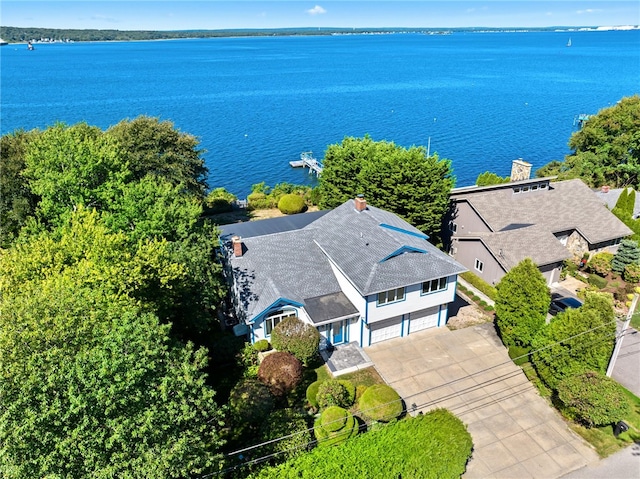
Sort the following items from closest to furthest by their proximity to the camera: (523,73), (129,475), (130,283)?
(129,475), (130,283), (523,73)

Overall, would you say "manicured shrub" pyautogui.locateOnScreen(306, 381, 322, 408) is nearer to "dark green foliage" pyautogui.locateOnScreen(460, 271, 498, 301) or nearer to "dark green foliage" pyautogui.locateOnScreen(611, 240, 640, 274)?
"dark green foliage" pyautogui.locateOnScreen(460, 271, 498, 301)

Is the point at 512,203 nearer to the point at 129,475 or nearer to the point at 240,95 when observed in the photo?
the point at 129,475

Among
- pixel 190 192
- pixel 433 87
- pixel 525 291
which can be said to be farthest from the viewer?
pixel 433 87

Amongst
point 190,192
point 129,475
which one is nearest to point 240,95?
point 190,192

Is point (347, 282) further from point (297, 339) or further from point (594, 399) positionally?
point (594, 399)

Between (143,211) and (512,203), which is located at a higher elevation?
(143,211)

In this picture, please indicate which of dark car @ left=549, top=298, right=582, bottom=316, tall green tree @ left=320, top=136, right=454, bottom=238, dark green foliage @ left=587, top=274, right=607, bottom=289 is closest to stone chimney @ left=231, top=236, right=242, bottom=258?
tall green tree @ left=320, top=136, right=454, bottom=238

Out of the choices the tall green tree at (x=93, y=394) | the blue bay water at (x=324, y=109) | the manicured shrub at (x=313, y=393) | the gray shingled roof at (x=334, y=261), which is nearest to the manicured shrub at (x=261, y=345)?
the gray shingled roof at (x=334, y=261)
